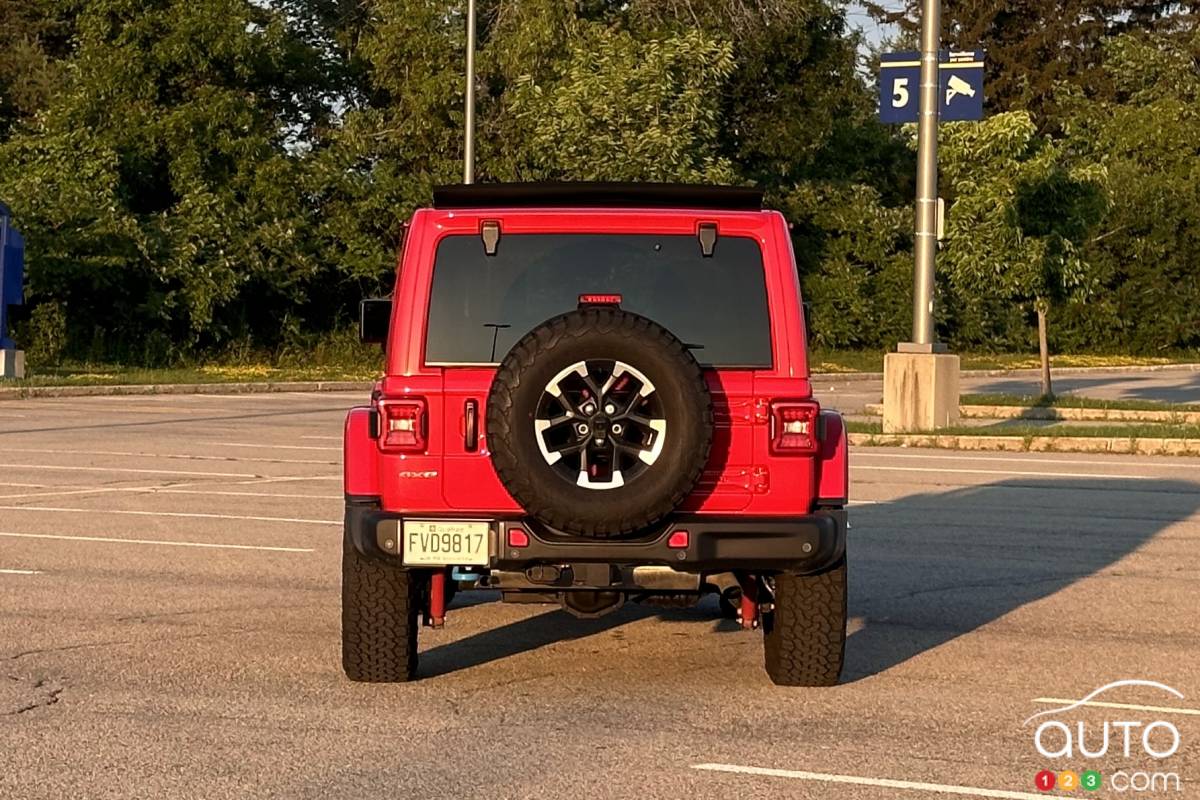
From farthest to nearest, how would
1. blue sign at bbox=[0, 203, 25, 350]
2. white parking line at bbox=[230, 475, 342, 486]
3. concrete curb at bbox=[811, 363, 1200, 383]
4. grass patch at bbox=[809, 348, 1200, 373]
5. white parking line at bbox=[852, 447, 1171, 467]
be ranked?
grass patch at bbox=[809, 348, 1200, 373], concrete curb at bbox=[811, 363, 1200, 383], blue sign at bbox=[0, 203, 25, 350], white parking line at bbox=[852, 447, 1171, 467], white parking line at bbox=[230, 475, 342, 486]

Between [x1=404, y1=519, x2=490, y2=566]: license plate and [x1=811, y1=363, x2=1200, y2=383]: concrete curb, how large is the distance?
33133 millimetres

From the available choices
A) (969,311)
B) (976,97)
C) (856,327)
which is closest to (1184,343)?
(969,311)

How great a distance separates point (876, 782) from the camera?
6562mm

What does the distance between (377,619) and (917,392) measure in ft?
53.8

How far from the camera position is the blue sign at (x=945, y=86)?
23547 mm

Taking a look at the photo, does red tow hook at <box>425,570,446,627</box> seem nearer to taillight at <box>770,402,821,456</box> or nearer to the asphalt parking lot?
the asphalt parking lot

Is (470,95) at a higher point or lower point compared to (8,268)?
higher

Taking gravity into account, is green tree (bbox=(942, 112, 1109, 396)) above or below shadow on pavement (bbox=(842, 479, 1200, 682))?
above

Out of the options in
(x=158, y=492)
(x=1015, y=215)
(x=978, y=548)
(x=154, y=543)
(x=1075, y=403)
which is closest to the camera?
(x=154, y=543)

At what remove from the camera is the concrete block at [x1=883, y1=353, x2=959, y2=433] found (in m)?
23.8

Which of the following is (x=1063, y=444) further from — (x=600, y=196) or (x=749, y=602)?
(x=600, y=196)

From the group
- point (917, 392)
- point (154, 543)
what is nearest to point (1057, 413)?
point (917, 392)

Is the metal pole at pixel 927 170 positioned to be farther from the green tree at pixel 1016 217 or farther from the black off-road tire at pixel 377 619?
the black off-road tire at pixel 377 619

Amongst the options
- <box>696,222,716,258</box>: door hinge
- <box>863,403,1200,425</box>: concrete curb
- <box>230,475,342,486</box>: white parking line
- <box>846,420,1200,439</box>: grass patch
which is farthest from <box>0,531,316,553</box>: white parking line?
<box>863,403,1200,425</box>: concrete curb
